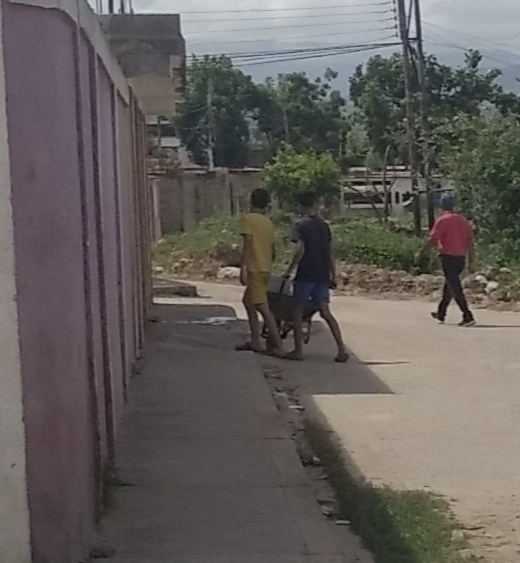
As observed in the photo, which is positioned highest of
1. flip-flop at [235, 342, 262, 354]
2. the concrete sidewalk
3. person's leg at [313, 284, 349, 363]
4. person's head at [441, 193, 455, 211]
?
person's head at [441, 193, 455, 211]

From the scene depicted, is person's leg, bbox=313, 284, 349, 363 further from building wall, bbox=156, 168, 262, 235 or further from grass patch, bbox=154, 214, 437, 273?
building wall, bbox=156, 168, 262, 235

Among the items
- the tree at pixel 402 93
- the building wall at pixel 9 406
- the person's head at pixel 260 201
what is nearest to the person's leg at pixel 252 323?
the person's head at pixel 260 201

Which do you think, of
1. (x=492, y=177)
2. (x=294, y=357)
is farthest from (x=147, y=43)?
(x=492, y=177)

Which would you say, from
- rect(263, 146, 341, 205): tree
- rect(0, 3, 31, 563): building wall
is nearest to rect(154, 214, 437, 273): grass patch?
rect(263, 146, 341, 205): tree

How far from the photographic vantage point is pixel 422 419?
9977 mm

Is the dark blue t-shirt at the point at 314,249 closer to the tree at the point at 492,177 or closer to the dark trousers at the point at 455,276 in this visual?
the dark trousers at the point at 455,276

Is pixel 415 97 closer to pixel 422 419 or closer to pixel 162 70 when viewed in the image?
pixel 162 70

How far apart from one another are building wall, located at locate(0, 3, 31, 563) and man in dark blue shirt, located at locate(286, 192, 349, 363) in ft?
26.3

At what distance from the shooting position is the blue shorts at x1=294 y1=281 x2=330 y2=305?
1307cm

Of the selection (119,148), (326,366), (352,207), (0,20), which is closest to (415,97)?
(352,207)

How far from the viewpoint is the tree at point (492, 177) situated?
24328 millimetres

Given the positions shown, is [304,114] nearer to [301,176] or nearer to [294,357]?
[301,176]

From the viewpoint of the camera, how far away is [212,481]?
7.52m

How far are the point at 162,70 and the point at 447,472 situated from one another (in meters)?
5.84
